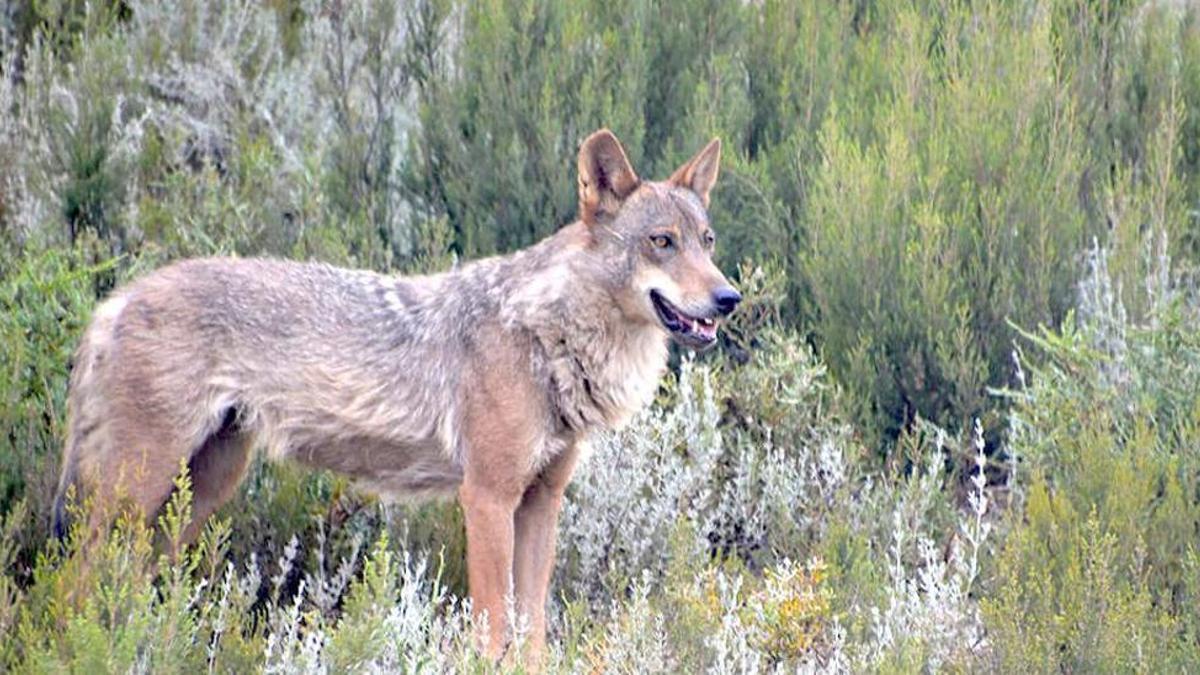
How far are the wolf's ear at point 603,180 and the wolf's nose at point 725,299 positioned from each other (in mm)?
538

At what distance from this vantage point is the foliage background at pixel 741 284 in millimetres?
5262

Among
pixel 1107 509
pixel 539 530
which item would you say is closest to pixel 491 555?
pixel 539 530

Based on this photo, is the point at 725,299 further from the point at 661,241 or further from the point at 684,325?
the point at 661,241

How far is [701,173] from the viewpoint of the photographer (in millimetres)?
6535

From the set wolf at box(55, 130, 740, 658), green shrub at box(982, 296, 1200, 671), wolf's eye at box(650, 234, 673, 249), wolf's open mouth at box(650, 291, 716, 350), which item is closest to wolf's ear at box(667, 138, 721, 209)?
wolf at box(55, 130, 740, 658)

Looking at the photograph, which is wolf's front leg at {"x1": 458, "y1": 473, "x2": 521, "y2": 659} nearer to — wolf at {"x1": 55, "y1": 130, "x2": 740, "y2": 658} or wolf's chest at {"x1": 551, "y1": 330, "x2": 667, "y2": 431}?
wolf at {"x1": 55, "y1": 130, "x2": 740, "y2": 658}

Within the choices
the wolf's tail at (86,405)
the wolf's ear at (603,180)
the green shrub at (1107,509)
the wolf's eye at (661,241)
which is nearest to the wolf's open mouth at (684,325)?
the wolf's eye at (661,241)

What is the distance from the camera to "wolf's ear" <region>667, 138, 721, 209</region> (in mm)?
6488

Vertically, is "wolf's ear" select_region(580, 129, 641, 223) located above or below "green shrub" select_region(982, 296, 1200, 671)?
above

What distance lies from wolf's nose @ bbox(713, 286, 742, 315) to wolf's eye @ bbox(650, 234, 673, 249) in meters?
0.31

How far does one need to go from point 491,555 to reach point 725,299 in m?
1.13

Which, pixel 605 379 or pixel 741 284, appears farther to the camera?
pixel 741 284

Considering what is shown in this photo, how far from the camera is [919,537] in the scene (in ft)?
21.7

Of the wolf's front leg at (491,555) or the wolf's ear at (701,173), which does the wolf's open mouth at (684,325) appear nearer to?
the wolf's ear at (701,173)
